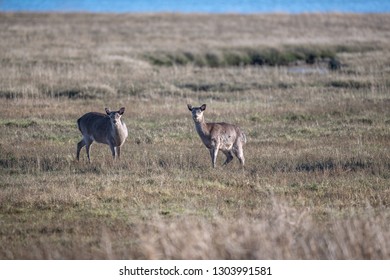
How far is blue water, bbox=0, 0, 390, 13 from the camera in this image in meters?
86.4

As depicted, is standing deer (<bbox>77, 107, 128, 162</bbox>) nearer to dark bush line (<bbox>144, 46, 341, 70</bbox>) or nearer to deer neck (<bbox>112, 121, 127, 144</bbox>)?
deer neck (<bbox>112, 121, 127, 144</bbox>)

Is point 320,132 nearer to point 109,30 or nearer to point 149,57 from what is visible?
point 149,57

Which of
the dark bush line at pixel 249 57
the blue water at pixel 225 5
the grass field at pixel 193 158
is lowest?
the grass field at pixel 193 158

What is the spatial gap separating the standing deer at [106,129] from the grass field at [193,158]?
0.50 meters

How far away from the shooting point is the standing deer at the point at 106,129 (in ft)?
51.8

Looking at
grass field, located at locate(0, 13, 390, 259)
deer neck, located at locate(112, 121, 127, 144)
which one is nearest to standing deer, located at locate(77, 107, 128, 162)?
deer neck, located at locate(112, 121, 127, 144)

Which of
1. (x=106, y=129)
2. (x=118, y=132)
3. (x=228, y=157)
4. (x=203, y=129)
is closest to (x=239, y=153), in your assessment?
(x=228, y=157)

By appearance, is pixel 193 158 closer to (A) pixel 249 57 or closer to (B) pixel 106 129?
(B) pixel 106 129

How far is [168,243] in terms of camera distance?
9.36 m

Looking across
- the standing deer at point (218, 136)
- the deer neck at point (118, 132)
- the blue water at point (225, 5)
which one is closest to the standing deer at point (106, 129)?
the deer neck at point (118, 132)

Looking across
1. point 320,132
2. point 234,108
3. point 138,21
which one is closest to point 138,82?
point 234,108

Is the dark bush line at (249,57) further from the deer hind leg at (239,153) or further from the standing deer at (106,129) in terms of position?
the deer hind leg at (239,153)

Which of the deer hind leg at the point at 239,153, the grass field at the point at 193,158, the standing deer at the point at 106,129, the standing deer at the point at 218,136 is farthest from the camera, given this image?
the standing deer at the point at 106,129
